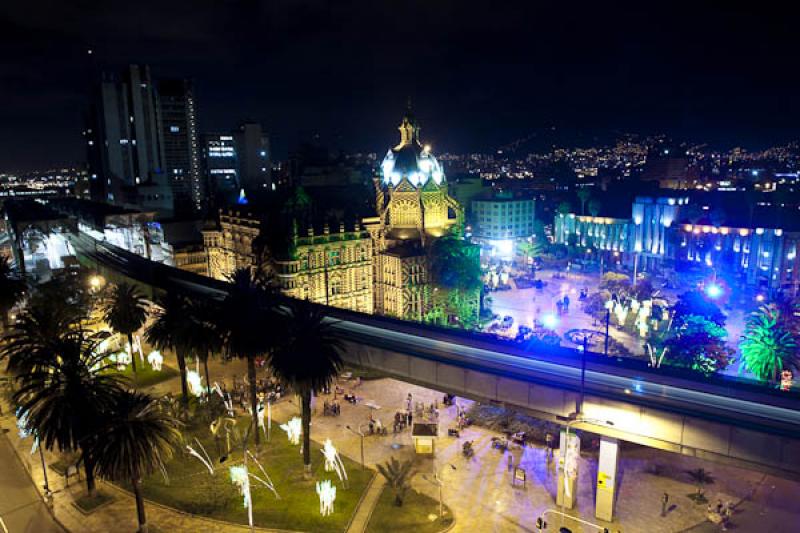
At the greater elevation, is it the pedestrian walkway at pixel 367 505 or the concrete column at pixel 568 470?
the concrete column at pixel 568 470

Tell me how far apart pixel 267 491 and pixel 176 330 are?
15.7 metres

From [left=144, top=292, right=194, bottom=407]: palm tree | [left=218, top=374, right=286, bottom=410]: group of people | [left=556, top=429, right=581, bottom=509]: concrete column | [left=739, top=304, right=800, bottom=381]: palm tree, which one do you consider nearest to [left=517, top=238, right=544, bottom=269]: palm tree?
[left=739, top=304, right=800, bottom=381]: palm tree

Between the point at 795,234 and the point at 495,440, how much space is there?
85538mm

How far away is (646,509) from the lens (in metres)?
36.7

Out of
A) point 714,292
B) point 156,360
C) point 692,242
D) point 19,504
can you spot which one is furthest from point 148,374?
point 692,242

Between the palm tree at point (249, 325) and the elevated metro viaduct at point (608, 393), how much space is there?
6.12 metres

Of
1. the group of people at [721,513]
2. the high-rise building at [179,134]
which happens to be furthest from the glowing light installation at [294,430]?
the high-rise building at [179,134]

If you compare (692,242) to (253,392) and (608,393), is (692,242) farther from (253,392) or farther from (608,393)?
(253,392)

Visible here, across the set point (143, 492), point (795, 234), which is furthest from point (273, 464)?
point (795, 234)

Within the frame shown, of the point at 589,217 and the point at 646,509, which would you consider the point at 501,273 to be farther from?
the point at 646,509

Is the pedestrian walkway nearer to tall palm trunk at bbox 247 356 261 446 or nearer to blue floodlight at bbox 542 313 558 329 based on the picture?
tall palm trunk at bbox 247 356 261 446

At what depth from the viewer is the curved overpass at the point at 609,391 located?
29.1 m

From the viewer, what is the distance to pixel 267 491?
38.8 metres

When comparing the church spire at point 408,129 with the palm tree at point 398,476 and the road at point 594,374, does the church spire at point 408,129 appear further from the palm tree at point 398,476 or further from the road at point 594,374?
the palm tree at point 398,476
